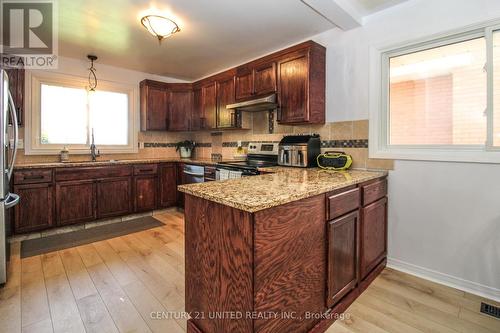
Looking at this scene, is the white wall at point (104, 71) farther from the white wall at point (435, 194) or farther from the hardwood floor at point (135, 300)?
the white wall at point (435, 194)

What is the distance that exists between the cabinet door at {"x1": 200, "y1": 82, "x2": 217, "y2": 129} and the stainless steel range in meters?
0.80

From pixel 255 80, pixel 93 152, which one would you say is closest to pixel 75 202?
pixel 93 152

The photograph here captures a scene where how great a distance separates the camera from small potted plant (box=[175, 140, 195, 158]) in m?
A: 4.67

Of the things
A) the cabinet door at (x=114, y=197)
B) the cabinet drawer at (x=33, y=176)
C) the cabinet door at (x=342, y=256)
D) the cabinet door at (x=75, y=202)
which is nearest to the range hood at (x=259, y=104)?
the cabinet door at (x=342, y=256)

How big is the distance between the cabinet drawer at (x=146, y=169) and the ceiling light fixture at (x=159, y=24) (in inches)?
79.2

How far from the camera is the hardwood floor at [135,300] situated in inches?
62.9

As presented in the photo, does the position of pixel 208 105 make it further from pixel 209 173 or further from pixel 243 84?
pixel 209 173

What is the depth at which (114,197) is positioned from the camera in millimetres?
3621

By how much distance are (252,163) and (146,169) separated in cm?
172

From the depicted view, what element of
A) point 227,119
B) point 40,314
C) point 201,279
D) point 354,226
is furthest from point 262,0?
point 40,314

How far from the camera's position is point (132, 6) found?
89.0 inches

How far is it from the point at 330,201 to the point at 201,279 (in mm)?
883

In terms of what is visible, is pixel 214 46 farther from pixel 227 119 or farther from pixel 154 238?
pixel 154 238

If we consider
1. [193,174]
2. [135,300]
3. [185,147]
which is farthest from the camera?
[185,147]
